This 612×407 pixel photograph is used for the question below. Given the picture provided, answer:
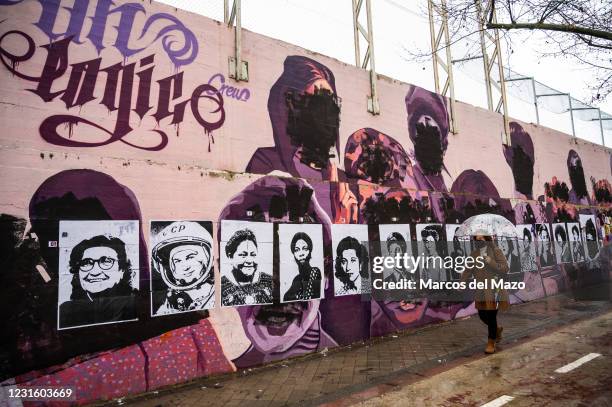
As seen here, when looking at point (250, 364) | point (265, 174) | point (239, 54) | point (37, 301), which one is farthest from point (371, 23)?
point (37, 301)

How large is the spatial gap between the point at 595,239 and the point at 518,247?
5.49 m

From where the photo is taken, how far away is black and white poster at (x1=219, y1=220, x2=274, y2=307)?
5371 mm

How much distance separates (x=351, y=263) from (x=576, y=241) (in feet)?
32.5

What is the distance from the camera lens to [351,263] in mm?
6812

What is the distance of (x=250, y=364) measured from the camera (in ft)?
17.6

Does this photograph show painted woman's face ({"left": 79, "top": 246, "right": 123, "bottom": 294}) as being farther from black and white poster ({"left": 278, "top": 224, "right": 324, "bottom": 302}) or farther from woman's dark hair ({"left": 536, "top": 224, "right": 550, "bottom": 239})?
woman's dark hair ({"left": 536, "top": 224, "right": 550, "bottom": 239})

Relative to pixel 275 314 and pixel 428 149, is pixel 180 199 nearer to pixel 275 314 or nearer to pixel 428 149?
pixel 275 314

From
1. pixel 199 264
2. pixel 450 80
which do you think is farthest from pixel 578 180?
pixel 199 264

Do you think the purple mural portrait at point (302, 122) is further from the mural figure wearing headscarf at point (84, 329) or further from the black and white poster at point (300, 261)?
the mural figure wearing headscarf at point (84, 329)

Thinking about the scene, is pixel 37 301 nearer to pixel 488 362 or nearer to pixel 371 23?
pixel 488 362

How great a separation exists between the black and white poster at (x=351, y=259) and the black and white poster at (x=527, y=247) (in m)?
5.78

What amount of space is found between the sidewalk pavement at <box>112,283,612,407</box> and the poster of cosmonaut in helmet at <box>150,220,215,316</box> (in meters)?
0.95

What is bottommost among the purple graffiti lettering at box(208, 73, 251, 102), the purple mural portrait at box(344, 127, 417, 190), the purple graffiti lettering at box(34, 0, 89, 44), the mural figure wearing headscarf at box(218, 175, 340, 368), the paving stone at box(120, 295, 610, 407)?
the paving stone at box(120, 295, 610, 407)

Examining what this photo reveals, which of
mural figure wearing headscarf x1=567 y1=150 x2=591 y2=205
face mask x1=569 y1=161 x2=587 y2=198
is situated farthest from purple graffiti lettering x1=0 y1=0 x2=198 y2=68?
face mask x1=569 y1=161 x2=587 y2=198
